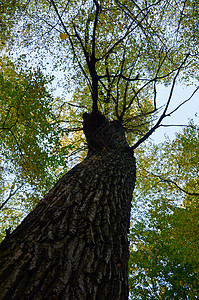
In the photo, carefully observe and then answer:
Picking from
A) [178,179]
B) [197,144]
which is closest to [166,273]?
[178,179]

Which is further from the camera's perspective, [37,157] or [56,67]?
[56,67]

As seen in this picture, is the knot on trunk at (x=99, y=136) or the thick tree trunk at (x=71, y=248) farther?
the knot on trunk at (x=99, y=136)

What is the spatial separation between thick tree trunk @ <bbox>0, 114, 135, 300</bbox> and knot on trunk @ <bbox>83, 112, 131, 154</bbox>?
1.91 m

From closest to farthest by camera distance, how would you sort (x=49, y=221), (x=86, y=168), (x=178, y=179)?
(x=49, y=221), (x=86, y=168), (x=178, y=179)

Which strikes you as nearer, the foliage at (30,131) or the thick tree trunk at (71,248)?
the thick tree trunk at (71,248)

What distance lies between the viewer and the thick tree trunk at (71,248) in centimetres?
125

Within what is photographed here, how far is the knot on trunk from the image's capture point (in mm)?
4715

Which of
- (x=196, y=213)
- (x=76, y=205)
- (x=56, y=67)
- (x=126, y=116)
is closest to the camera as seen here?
(x=76, y=205)

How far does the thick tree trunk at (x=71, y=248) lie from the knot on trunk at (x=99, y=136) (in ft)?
6.25

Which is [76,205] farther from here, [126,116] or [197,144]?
[197,144]

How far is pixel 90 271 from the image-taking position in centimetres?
148

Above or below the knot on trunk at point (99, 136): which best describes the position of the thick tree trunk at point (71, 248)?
below

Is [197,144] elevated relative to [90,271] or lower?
elevated

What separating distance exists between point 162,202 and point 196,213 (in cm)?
200
